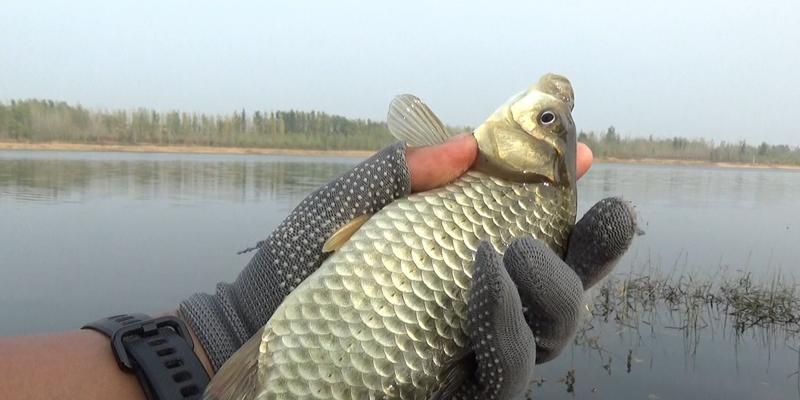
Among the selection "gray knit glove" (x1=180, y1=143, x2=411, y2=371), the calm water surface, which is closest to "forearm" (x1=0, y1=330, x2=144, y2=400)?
"gray knit glove" (x1=180, y1=143, x2=411, y2=371)

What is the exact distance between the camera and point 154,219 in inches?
580

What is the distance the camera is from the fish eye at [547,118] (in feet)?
7.86

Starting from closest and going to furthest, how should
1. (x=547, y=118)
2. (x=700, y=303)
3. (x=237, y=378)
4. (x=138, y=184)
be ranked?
(x=237, y=378) → (x=547, y=118) → (x=700, y=303) → (x=138, y=184)

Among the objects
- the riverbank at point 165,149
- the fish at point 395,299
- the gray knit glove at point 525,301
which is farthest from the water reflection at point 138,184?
the gray knit glove at point 525,301

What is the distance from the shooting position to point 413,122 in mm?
2518

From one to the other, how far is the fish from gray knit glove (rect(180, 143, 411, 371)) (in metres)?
0.14

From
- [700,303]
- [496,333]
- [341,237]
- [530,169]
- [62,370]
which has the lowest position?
[700,303]

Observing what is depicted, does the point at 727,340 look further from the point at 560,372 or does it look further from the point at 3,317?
the point at 3,317

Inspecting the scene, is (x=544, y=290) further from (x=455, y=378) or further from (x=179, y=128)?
(x=179, y=128)

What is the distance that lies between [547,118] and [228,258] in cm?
952

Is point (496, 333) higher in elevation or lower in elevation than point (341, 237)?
lower

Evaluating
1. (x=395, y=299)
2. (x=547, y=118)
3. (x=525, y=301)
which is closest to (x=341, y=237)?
(x=395, y=299)

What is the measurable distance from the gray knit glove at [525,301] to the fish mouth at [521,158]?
0.75 feet

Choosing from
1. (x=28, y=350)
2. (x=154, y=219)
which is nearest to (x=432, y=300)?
(x=28, y=350)
